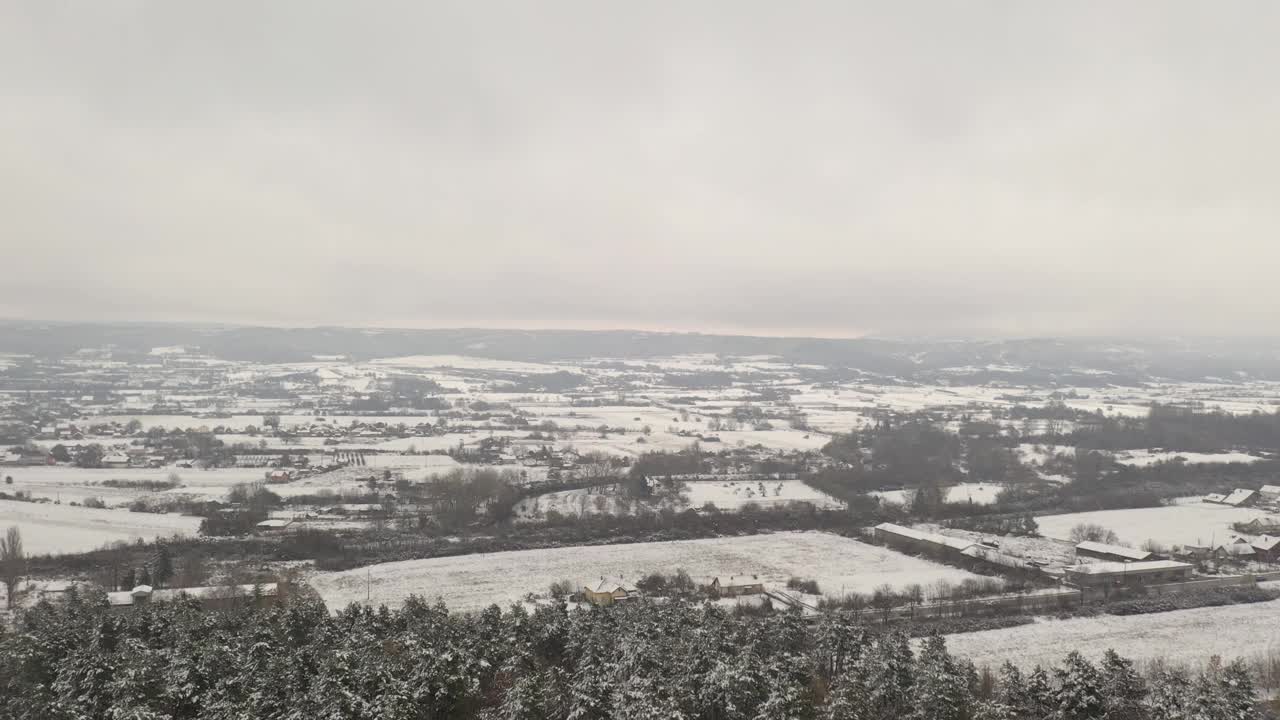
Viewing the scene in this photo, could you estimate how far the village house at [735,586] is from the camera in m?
26.3

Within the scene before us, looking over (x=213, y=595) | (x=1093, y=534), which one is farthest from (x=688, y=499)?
(x=213, y=595)

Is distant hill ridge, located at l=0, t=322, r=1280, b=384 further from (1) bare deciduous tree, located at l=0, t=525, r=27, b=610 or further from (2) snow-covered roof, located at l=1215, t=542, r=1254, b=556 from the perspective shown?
(1) bare deciduous tree, located at l=0, t=525, r=27, b=610

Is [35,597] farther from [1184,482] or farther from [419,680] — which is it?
[1184,482]

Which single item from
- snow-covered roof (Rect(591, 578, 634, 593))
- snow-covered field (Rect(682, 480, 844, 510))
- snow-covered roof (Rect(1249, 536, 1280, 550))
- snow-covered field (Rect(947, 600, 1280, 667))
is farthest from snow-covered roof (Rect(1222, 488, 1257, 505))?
snow-covered roof (Rect(591, 578, 634, 593))

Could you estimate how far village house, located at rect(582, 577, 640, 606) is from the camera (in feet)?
81.8

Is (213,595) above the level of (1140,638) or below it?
below

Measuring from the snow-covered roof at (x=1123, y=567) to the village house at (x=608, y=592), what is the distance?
1766cm

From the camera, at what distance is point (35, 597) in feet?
81.6

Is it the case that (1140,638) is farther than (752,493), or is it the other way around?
(752,493)

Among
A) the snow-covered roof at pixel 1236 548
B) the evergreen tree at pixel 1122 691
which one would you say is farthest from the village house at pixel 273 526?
the snow-covered roof at pixel 1236 548

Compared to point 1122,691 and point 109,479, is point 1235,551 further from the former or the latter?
point 109,479

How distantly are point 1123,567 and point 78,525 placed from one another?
47529 millimetres

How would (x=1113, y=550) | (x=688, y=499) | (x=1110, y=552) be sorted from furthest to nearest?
1. (x=688, y=499)
2. (x=1113, y=550)
3. (x=1110, y=552)

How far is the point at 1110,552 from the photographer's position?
3108cm
